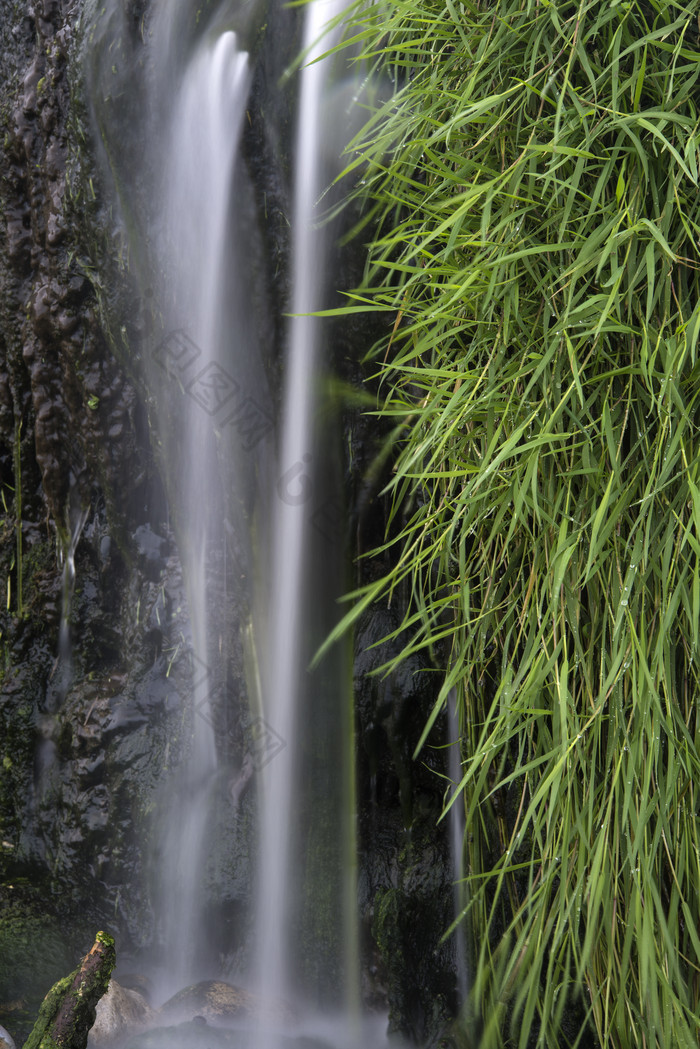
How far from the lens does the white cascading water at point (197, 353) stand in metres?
1.74

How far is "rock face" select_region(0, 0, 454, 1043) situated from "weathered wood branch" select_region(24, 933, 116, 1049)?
0.51 meters

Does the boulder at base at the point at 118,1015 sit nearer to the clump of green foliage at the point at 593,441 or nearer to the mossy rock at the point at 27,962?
the mossy rock at the point at 27,962

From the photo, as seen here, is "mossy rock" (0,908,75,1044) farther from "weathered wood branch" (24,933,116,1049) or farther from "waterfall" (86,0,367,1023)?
"weathered wood branch" (24,933,116,1049)

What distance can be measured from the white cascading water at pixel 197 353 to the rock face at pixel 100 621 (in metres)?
0.04

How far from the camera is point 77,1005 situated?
130 centimetres

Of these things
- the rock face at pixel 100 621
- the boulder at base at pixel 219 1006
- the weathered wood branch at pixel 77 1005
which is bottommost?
the boulder at base at pixel 219 1006

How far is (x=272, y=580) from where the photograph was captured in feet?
5.99

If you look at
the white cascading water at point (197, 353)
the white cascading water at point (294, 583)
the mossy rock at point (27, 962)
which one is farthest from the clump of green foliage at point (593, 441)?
the mossy rock at point (27, 962)

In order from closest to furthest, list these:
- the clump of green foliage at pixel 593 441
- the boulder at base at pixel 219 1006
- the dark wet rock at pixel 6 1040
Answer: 1. the clump of green foliage at pixel 593 441
2. the dark wet rock at pixel 6 1040
3. the boulder at base at pixel 219 1006

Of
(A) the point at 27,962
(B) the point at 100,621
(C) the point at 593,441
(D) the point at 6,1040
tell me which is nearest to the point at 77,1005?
(D) the point at 6,1040

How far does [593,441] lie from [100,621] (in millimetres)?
1468

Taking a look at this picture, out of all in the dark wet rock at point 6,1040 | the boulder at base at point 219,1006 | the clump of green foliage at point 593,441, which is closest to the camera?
the clump of green foliage at point 593,441

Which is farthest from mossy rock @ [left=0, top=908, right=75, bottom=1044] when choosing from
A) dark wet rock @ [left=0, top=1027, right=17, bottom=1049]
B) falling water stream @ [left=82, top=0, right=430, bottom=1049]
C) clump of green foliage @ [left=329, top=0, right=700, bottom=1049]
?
clump of green foliage @ [left=329, top=0, right=700, bottom=1049]

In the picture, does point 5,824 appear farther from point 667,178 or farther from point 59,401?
point 667,178
